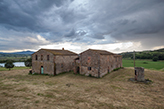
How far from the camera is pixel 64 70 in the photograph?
81.3 feet

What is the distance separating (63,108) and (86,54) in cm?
1450

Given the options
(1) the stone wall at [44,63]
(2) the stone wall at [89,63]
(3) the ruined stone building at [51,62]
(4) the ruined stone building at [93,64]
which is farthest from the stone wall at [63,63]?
(2) the stone wall at [89,63]

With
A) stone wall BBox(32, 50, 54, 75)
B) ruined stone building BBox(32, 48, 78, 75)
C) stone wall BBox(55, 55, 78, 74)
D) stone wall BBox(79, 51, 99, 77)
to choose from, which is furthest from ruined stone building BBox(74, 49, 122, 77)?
stone wall BBox(32, 50, 54, 75)

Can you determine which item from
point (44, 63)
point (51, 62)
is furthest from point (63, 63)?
point (44, 63)

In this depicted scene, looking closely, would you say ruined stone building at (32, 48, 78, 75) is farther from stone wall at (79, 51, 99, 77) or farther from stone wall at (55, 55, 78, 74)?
stone wall at (79, 51, 99, 77)

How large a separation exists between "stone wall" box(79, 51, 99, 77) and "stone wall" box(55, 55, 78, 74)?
18.9 feet

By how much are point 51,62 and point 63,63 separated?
3.52m

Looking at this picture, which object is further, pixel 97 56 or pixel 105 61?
pixel 105 61

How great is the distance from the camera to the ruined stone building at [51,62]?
885 inches

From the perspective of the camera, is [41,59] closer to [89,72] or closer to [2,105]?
[89,72]

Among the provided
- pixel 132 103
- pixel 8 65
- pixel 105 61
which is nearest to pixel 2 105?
pixel 132 103

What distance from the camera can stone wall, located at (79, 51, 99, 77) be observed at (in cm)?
1919

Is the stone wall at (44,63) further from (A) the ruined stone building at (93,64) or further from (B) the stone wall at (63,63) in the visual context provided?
(A) the ruined stone building at (93,64)

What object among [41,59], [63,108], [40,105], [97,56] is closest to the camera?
[63,108]
